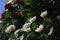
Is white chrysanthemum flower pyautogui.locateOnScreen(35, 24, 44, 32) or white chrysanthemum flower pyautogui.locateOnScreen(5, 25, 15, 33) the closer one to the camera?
white chrysanthemum flower pyautogui.locateOnScreen(35, 24, 44, 32)

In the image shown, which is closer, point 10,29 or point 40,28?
point 40,28

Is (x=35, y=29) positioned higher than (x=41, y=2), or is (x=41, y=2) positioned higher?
(x=41, y=2)

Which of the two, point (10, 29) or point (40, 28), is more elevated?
point (10, 29)

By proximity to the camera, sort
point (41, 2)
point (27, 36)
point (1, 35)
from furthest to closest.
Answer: point (1, 35), point (41, 2), point (27, 36)

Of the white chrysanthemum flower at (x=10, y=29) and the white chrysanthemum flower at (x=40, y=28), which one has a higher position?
the white chrysanthemum flower at (x=10, y=29)

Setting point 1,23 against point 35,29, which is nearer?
point 35,29

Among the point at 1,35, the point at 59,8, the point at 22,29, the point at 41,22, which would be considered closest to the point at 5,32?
the point at 1,35

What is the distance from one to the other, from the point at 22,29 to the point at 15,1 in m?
0.47

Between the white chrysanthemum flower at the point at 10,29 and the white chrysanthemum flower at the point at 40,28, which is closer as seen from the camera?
the white chrysanthemum flower at the point at 40,28

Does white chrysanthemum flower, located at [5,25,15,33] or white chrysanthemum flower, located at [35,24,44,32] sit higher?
white chrysanthemum flower, located at [5,25,15,33]

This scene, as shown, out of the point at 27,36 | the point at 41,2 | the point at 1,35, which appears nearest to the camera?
the point at 27,36

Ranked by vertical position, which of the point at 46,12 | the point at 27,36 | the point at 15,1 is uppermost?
the point at 15,1

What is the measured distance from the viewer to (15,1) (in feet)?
9.19

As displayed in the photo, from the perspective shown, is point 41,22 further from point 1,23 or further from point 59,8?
point 1,23
